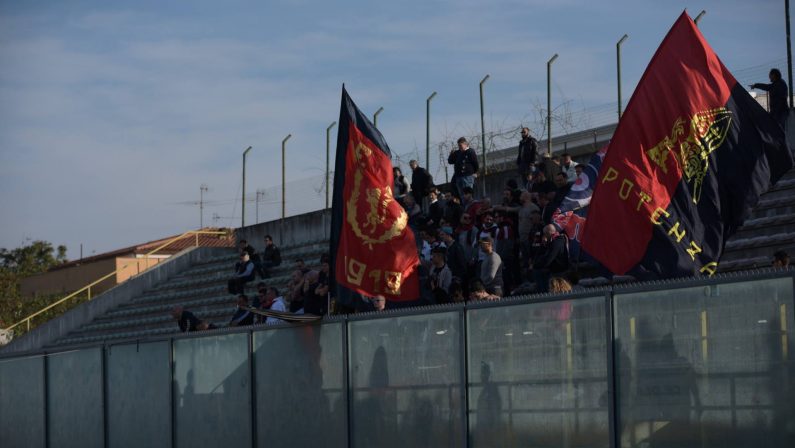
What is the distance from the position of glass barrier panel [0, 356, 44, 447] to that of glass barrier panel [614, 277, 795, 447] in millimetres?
9692

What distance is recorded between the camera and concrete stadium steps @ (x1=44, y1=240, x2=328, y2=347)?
24.9m

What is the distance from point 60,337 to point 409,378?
20627 mm

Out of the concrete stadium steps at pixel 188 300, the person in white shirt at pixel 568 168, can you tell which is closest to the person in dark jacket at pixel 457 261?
the person in white shirt at pixel 568 168

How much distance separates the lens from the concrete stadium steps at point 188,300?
2486 centimetres

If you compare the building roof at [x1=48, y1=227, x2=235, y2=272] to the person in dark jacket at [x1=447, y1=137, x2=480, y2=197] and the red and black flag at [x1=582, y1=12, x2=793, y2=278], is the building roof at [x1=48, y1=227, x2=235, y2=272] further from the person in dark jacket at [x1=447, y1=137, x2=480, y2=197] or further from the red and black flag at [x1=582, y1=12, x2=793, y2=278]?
the red and black flag at [x1=582, y1=12, x2=793, y2=278]

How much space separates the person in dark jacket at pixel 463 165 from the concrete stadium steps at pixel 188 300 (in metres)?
4.31

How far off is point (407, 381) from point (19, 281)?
42.0m

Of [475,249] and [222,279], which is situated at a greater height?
[222,279]

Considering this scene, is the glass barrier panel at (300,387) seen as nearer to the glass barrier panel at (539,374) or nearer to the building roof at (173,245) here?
the glass barrier panel at (539,374)

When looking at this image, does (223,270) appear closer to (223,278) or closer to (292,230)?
(223,278)

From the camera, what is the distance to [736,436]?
8047 millimetres

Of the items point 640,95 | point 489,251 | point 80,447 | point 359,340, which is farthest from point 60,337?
point 640,95

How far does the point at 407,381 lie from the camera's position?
10.8 meters

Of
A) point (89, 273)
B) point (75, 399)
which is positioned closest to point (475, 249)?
point (75, 399)
